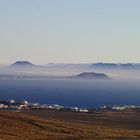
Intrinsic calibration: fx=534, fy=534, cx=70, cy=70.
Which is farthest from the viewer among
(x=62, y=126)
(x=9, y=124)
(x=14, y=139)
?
(x=62, y=126)

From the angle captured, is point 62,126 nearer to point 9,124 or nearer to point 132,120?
point 9,124

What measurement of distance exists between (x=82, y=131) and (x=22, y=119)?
1344 centimetres

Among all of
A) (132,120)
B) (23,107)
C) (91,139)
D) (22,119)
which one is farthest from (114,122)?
(91,139)

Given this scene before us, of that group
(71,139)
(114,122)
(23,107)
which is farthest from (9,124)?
(23,107)

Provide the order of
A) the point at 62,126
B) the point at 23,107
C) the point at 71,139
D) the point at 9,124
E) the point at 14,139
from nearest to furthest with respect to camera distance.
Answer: the point at 14,139 → the point at 71,139 → the point at 9,124 → the point at 62,126 → the point at 23,107

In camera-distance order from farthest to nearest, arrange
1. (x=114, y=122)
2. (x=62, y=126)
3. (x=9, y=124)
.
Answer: (x=114, y=122) → (x=62, y=126) → (x=9, y=124)

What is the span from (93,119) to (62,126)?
37.3 m

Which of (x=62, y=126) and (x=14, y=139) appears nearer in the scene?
(x=14, y=139)

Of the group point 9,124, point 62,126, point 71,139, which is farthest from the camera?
point 62,126

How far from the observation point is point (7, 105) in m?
150

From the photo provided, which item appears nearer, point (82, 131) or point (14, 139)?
point (14, 139)

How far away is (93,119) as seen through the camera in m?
118

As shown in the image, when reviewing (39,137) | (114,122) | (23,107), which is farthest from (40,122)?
(23,107)

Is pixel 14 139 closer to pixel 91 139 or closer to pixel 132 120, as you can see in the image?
pixel 91 139
